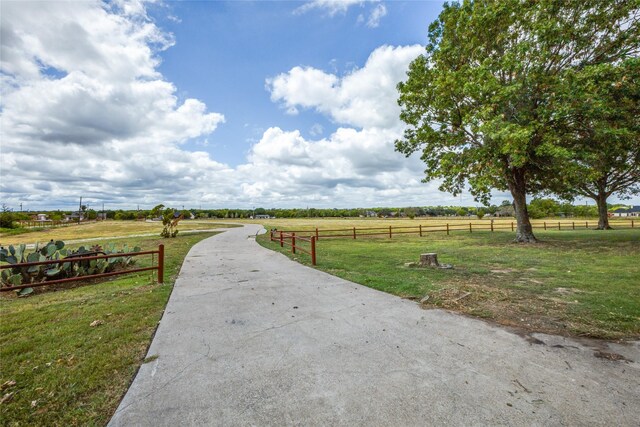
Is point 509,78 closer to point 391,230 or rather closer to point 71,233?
point 391,230

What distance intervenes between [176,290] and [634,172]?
34.5 m

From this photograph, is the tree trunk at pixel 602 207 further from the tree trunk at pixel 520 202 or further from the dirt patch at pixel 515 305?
the dirt patch at pixel 515 305

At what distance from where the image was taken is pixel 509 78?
509 inches

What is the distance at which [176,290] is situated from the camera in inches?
255

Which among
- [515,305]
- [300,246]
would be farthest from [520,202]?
[515,305]

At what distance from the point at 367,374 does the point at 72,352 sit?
3894 millimetres

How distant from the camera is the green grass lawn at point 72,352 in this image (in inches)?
97.8

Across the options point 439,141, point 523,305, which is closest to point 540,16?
point 439,141

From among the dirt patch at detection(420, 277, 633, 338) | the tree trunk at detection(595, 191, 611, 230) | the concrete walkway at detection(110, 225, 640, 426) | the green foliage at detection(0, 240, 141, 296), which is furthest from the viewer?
the tree trunk at detection(595, 191, 611, 230)

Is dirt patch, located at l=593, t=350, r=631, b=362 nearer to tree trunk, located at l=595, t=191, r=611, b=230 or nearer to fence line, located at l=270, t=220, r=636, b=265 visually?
fence line, located at l=270, t=220, r=636, b=265

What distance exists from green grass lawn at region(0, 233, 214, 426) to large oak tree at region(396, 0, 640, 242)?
13.0 m

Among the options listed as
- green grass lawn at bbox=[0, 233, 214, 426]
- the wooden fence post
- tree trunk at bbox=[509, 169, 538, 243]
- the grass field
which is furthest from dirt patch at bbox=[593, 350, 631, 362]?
the grass field

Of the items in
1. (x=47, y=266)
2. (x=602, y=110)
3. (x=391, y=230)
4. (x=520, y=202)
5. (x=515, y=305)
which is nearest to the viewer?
(x=515, y=305)

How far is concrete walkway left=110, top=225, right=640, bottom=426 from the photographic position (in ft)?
7.47
